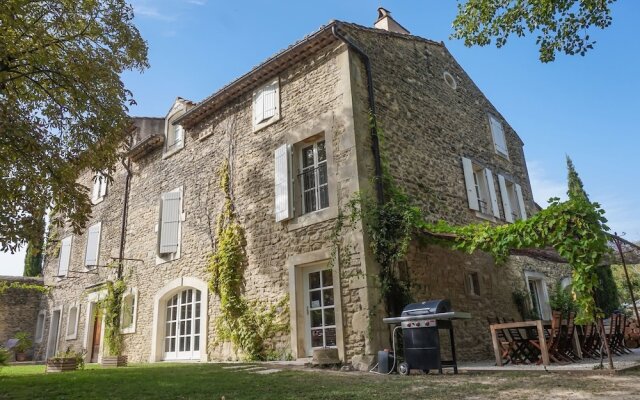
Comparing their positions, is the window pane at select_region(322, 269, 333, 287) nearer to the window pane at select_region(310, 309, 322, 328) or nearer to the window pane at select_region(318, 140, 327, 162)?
the window pane at select_region(310, 309, 322, 328)

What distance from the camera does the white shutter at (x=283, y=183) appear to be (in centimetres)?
822

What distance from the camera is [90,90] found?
693 centimetres

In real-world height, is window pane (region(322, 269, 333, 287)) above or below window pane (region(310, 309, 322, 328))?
above

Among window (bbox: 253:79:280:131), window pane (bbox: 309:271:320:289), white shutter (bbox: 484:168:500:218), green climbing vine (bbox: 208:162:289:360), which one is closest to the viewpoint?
window pane (bbox: 309:271:320:289)

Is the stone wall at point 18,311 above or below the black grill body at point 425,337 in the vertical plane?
above

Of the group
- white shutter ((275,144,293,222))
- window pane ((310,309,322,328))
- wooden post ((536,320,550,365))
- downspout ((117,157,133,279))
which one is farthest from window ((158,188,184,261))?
wooden post ((536,320,550,365))

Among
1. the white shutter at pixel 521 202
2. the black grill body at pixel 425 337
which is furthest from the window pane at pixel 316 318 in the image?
the white shutter at pixel 521 202

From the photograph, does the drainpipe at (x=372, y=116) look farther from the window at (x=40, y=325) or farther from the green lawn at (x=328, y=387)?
the window at (x=40, y=325)

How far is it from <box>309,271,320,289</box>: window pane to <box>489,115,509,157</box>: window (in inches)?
278

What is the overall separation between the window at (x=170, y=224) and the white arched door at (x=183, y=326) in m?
1.07

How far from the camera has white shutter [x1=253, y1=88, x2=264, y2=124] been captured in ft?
31.1

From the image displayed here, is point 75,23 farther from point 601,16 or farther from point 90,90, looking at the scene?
point 601,16

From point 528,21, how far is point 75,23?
23.6 feet

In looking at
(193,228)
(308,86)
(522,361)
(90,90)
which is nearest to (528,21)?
(308,86)
